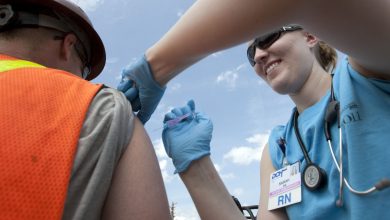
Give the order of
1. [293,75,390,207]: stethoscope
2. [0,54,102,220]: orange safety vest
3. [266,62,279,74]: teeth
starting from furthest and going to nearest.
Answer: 1. [266,62,279,74]: teeth
2. [293,75,390,207]: stethoscope
3. [0,54,102,220]: orange safety vest

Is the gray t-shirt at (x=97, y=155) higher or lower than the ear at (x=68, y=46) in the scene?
lower

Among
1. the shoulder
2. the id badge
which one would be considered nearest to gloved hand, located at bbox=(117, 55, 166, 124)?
the shoulder

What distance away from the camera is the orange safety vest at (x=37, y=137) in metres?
0.85

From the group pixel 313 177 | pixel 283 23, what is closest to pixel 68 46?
pixel 283 23

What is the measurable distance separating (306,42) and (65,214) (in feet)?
6.06

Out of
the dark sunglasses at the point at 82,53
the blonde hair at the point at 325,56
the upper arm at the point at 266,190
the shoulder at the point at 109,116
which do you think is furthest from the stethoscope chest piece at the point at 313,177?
the dark sunglasses at the point at 82,53

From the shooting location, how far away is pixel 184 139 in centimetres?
194

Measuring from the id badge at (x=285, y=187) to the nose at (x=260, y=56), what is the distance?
0.74 meters

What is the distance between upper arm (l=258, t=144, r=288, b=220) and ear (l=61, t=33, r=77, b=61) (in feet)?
4.67

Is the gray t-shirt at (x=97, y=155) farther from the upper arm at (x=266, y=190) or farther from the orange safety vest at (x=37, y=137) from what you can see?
the upper arm at (x=266, y=190)

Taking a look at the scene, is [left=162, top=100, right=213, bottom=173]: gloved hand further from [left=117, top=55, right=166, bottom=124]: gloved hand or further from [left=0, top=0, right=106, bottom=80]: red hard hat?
[left=0, top=0, right=106, bottom=80]: red hard hat

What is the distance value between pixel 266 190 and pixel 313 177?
23.8 inches

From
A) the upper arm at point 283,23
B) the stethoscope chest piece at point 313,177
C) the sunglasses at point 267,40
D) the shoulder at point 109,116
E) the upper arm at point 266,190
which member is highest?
the upper arm at point 283,23

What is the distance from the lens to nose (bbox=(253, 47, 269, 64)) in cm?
229
